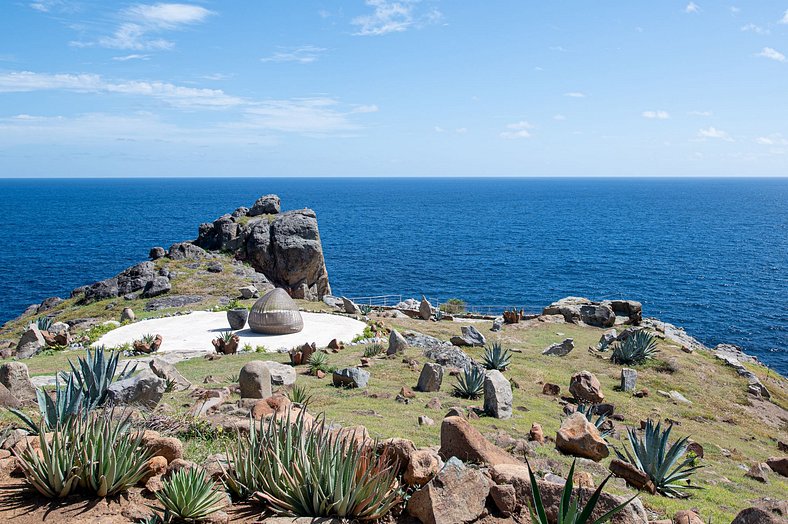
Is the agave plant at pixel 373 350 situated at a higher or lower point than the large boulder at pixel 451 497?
lower

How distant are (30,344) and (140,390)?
41.3 feet

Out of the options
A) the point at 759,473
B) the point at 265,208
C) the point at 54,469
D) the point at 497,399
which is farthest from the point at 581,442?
the point at 265,208

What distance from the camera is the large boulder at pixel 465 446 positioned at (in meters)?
6.95

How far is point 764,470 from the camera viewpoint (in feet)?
34.8

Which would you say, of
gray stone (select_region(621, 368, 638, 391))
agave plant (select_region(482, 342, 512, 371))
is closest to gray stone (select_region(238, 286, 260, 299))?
agave plant (select_region(482, 342, 512, 371))

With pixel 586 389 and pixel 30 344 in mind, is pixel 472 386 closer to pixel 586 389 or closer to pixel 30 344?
pixel 586 389

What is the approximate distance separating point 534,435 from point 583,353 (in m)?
13.3

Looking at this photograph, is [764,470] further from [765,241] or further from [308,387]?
[765,241]

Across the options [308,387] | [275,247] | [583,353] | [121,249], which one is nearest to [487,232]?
[121,249]

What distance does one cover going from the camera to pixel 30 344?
65.5 ft

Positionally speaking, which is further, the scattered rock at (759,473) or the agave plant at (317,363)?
the agave plant at (317,363)

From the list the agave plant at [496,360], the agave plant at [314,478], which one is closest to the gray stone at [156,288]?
the agave plant at [496,360]

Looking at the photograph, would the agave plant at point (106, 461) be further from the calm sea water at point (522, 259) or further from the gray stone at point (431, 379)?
the calm sea water at point (522, 259)

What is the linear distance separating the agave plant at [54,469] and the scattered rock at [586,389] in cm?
1208
